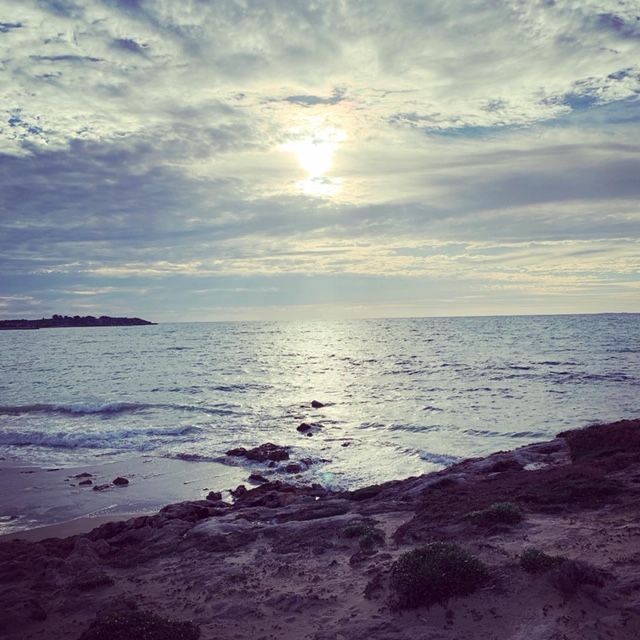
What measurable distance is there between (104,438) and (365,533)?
2253 centimetres

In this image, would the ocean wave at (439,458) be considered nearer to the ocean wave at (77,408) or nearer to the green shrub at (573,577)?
the green shrub at (573,577)

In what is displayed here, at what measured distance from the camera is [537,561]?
8.01 metres

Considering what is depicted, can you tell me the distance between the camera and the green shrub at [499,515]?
34.2 ft

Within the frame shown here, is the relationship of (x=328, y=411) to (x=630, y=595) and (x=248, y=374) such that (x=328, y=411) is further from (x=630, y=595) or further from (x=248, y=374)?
(x=630, y=595)

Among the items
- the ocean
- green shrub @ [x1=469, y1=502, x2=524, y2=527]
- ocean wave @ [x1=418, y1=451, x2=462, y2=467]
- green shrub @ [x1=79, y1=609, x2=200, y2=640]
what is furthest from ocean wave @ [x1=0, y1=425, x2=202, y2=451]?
green shrub @ [x1=469, y1=502, x2=524, y2=527]

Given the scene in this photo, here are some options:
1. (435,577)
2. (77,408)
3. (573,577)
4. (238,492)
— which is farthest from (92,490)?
(77,408)

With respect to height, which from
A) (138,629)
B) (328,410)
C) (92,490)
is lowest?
(328,410)

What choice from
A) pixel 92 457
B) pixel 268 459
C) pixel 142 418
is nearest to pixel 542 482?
pixel 268 459

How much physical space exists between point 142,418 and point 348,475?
19.0 m

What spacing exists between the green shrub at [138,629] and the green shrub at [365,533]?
151 inches

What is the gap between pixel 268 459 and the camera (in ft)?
78.2

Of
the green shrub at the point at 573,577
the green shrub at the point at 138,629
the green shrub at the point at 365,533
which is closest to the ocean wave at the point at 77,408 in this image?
the green shrub at the point at 365,533

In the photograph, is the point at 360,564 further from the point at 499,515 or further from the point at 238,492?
the point at 238,492

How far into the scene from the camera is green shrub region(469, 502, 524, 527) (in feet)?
34.2
